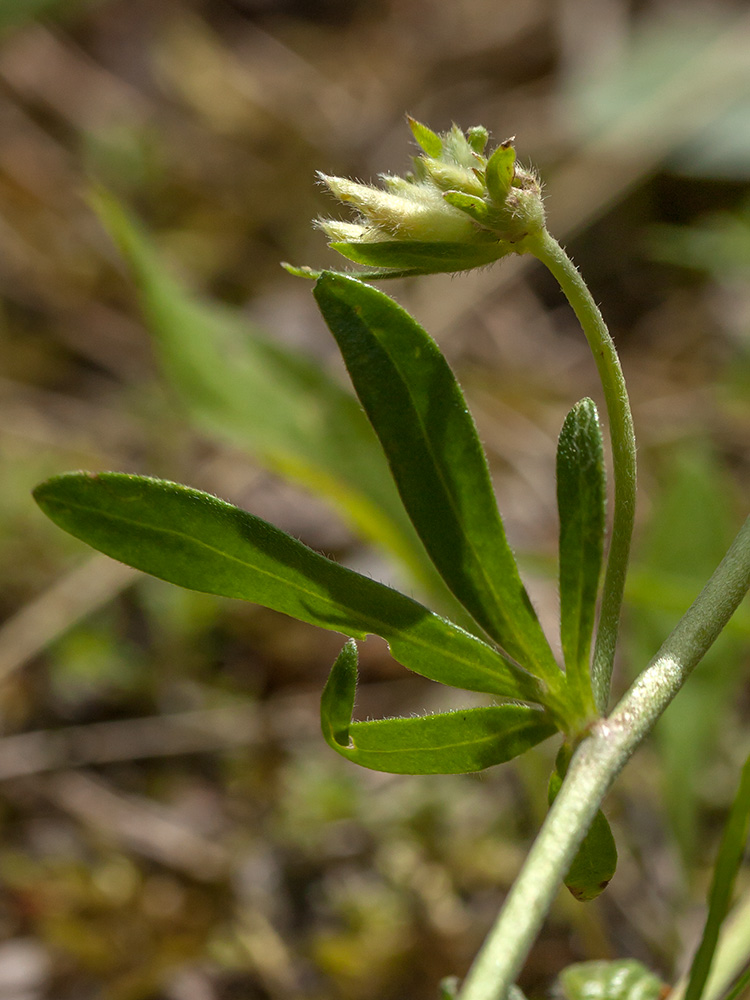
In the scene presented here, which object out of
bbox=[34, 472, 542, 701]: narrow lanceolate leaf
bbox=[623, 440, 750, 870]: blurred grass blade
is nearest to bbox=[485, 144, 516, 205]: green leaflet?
bbox=[34, 472, 542, 701]: narrow lanceolate leaf

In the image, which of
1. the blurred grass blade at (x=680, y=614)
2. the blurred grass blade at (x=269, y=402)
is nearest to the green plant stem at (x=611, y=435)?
the blurred grass blade at (x=680, y=614)

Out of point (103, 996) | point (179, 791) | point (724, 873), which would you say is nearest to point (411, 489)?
point (724, 873)

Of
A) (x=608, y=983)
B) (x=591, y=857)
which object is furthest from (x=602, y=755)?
(x=608, y=983)

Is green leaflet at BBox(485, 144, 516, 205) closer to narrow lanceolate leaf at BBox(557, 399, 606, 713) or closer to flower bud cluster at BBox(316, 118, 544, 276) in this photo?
flower bud cluster at BBox(316, 118, 544, 276)

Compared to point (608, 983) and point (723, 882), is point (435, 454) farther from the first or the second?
point (608, 983)

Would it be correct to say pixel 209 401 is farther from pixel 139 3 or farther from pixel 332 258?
pixel 139 3

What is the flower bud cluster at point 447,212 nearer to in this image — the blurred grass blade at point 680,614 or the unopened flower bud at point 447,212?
the unopened flower bud at point 447,212

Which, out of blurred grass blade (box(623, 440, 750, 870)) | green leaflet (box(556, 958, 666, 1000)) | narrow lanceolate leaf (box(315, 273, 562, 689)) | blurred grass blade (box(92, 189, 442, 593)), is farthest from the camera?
blurred grass blade (box(92, 189, 442, 593))

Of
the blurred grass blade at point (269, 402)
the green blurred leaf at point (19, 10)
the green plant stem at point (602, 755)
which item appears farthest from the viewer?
the green blurred leaf at point (19, 10)
